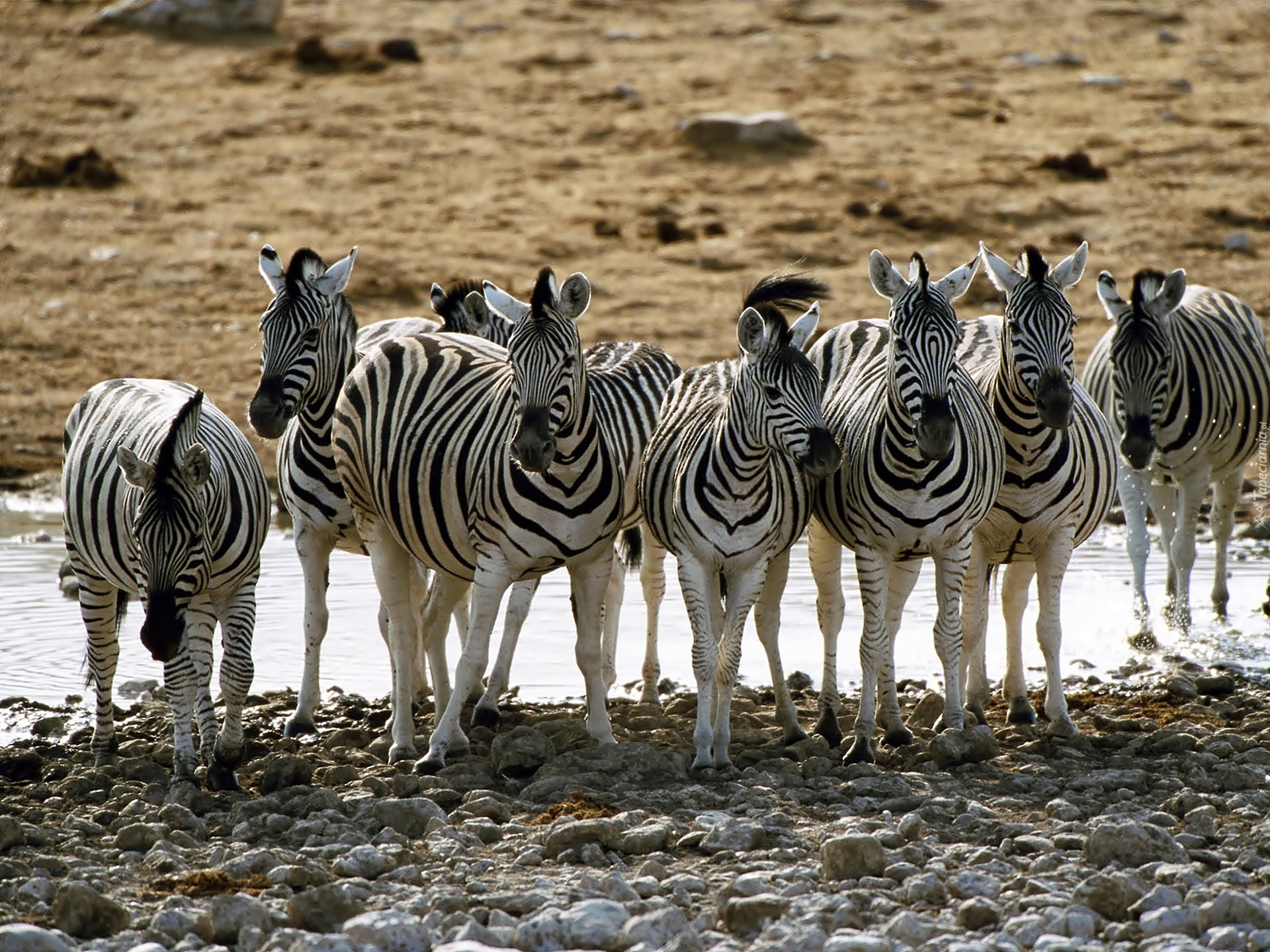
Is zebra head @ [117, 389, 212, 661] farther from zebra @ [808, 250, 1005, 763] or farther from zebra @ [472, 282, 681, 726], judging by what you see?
zebra @ [808, 250, 1005, 763]

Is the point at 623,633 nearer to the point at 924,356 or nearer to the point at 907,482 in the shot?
the point at 907,482

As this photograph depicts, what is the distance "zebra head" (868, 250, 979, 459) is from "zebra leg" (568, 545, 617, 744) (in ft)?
4.95

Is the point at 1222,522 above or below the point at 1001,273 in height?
below

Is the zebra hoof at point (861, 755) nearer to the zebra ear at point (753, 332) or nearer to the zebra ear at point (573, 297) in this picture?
the zebra ear at point (753, 332)

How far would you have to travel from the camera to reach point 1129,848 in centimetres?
611

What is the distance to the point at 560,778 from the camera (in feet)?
24.0

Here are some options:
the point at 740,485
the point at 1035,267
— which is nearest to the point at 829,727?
the point at 740,485

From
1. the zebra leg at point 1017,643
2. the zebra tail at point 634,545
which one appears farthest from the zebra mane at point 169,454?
the zebra leg at point 1017,643

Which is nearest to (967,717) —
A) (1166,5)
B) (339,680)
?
(339,680)

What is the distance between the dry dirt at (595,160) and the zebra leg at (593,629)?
7875mm

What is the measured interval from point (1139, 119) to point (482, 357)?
1940 cm

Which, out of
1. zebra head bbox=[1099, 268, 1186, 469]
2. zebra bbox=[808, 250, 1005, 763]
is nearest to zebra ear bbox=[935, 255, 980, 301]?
zebra bbox=[808, 250, 1005, 763]

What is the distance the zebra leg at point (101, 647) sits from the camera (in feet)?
26.7

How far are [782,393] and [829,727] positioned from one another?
1.75 metres
